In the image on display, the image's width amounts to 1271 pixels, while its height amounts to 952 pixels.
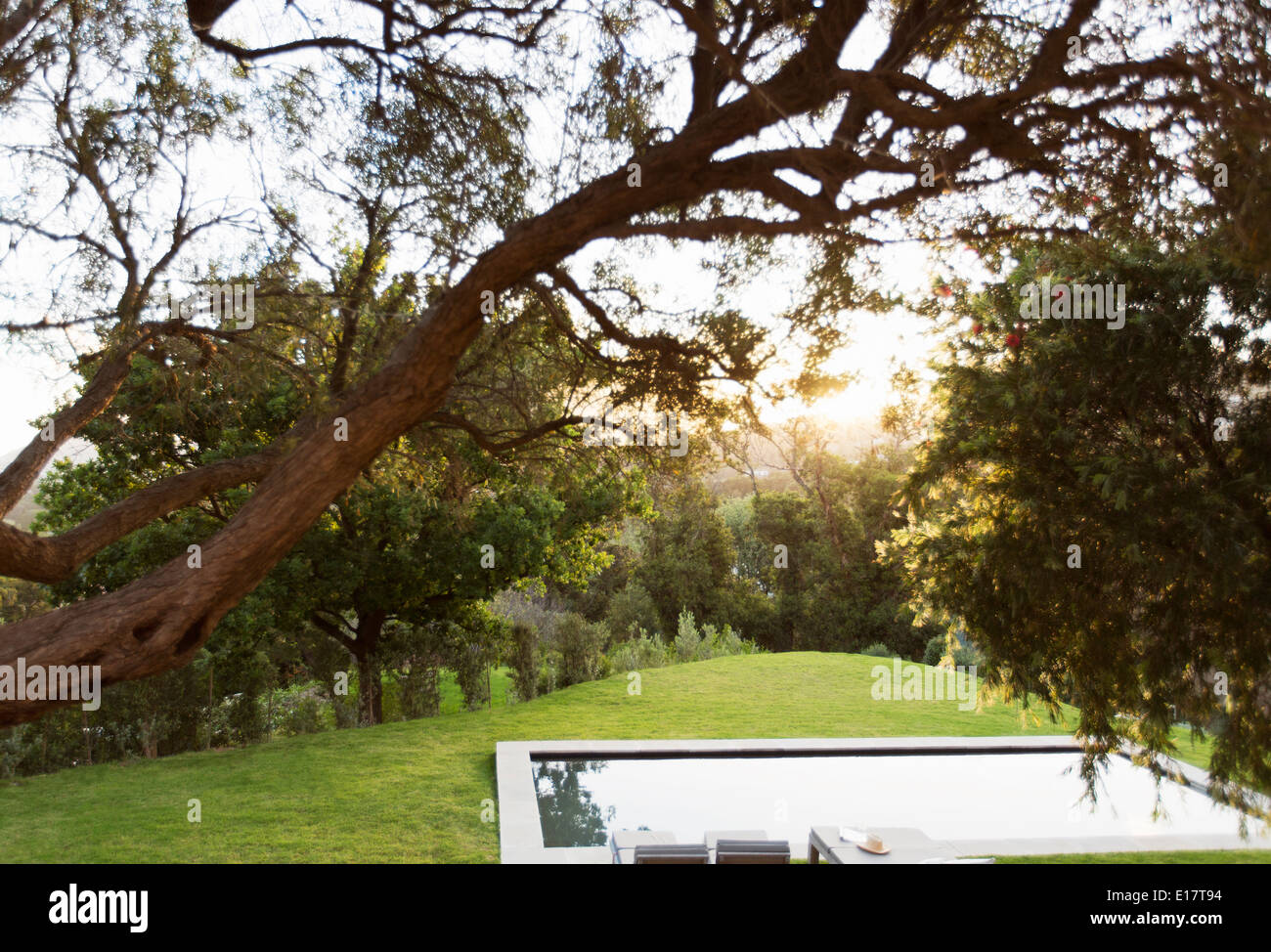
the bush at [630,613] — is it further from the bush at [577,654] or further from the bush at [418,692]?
the bush at [418,692]

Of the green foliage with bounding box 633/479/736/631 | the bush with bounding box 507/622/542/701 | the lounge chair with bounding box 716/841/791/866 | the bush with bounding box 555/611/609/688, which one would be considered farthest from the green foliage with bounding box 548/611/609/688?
the lounge chair with bounding box 716/841/791/866

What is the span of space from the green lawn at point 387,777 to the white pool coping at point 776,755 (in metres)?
0.24

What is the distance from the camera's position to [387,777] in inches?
355

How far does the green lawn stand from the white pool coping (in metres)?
0.24

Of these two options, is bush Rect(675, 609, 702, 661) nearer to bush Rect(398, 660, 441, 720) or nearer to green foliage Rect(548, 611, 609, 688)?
green foliage Rect(548, 611, 609, 688)

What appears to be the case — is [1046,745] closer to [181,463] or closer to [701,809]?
[701,809]

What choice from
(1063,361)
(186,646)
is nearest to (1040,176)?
(1063,361)

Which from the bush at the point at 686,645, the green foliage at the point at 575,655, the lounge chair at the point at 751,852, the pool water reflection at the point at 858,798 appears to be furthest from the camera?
the bush at the point at 686,645

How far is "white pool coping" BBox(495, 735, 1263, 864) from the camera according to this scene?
7.03 meters

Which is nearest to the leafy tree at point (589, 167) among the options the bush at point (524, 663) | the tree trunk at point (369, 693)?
the tree trunk at point (369, 693)

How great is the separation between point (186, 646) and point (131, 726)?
8171 millimetres

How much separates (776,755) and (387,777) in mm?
4617

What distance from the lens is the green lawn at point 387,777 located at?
693cm

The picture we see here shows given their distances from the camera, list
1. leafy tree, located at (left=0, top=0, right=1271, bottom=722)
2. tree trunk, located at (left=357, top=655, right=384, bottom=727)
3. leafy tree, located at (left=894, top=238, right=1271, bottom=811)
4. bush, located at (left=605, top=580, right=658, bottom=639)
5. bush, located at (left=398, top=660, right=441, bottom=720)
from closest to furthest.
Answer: leafy tree, located at (left=0, top=0, right=1271, bottom=722) → leafy tree, located at (left=894, top=238, right=1271, bottom=811) → tree trunk, located at (left=357, top=655, right=384, bottom=727) → bush, located at (left=398, top=660, right=441, bottom=720) → bush, located at (left=605, top=580, right=658, bottom=639)
